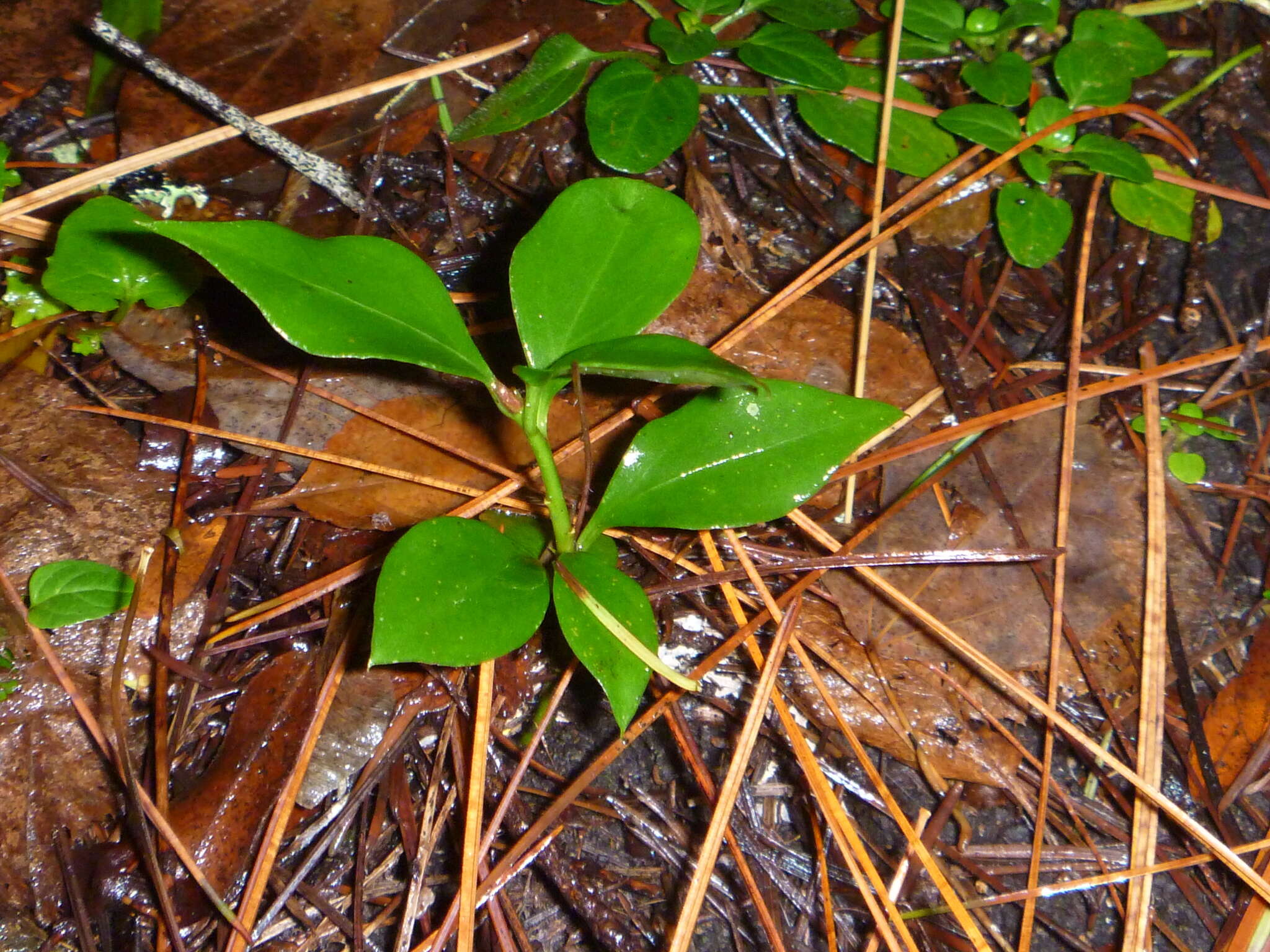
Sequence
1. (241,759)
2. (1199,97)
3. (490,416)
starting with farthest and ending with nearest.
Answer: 1. (1199,97)
2. (490,416)
3. (241,759)

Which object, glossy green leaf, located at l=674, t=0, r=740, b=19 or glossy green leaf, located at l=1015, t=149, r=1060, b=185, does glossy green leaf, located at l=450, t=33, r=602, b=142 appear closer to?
glossy green leaf, located at l=674, t=0, r=740, b=19

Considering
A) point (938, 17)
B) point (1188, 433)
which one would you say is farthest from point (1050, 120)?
point (1188, 433)

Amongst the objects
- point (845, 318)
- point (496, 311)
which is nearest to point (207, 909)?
point (496, 311)

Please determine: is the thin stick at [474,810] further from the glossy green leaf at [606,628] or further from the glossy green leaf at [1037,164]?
the glossy green leaf at [1037,164]

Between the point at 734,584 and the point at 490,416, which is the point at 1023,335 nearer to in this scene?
the point at 734,584

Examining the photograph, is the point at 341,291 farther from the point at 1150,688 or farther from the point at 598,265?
the point at 1150,688

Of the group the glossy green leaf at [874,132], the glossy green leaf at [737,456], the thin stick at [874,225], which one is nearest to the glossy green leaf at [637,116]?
the glossy green leaf at [874,132]

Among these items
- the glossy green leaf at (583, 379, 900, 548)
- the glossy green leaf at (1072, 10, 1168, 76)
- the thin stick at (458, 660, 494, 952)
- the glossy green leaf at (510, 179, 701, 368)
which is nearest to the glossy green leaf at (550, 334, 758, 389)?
the glossy green leaf at (510, 179, 701, 368)
